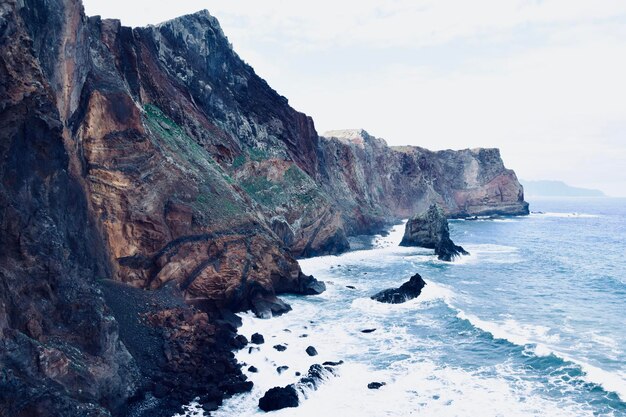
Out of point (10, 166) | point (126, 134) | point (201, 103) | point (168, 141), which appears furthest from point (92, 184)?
point (201, 103)

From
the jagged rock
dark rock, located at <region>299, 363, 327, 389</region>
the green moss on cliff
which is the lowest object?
dark rock, located at <region>299, 363, 327, 389</region>

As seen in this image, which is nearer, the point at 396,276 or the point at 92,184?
the point at 92,184

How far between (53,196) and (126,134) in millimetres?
9271

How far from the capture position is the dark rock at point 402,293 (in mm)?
36094

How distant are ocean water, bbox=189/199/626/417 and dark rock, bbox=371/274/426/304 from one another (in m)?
0.80

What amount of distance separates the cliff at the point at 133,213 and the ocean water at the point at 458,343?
124 inches

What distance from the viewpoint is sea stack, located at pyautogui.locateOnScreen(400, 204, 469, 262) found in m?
58.2

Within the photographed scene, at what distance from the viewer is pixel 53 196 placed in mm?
20344

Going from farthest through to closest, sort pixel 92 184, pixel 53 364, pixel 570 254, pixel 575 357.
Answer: pixel 570 254 < pixel 92 184 < pixel 575 357 < pixel 53 364

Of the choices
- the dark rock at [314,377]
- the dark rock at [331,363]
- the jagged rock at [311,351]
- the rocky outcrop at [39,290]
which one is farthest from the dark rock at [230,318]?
the rocky outcrop at [39,290]

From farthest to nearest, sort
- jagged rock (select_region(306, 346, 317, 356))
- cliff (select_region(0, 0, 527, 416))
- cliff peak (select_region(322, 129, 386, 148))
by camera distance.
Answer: cliff peak (select_region(322, 129, 386, 148)) < jagged rock (select_region(306, 346, 317, 356)) < cliff (select_region(0, 0, 527, 416))

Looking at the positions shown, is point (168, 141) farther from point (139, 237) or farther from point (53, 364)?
point (53, 364)

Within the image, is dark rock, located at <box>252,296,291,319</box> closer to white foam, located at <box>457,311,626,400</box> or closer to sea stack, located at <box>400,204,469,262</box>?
white foam, located at <box>457,311,626,400</box>

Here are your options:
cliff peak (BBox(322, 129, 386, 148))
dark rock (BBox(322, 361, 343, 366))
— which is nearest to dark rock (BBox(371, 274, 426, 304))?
dark rock (BBox(322, 361, 343, 366))
